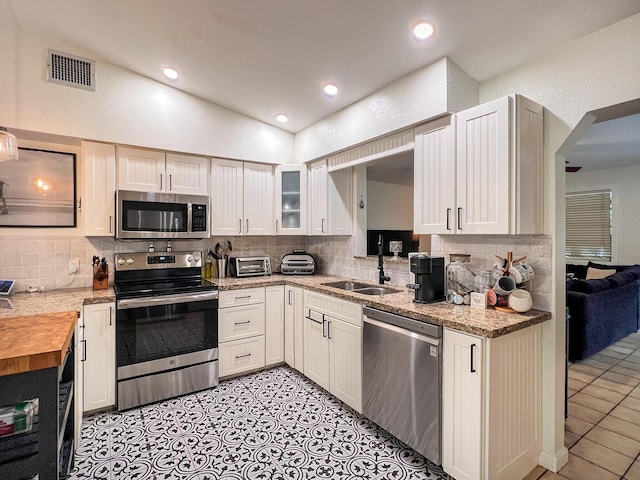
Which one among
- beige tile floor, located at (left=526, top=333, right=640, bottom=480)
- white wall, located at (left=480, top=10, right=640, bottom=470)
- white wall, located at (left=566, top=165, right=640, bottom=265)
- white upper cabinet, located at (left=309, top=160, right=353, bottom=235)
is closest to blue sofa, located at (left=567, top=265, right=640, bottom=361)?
beige tile floor, located at (left=526, top=333, right=640, bottom=480)

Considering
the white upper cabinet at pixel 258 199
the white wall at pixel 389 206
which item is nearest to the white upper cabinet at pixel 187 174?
the white upper cabinet at pixel 258 199

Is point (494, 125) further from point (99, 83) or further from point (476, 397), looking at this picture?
point (99, 83)

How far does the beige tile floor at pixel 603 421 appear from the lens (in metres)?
1.97

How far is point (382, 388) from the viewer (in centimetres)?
222

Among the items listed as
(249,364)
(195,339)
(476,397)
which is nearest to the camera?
(476,397)

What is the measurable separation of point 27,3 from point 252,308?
9.29 ft

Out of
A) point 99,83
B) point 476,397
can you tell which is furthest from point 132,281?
point 476,397

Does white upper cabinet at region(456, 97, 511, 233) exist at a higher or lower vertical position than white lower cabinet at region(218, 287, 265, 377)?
higher

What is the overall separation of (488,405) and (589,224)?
592 centimetres

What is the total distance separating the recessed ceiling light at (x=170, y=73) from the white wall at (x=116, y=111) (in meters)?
0.19

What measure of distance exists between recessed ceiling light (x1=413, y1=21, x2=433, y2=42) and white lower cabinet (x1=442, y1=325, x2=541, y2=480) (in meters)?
1.78

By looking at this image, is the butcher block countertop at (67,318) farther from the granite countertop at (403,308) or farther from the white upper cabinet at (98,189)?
the white upper cabinet at (98,189)

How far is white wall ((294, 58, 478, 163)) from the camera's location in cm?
221

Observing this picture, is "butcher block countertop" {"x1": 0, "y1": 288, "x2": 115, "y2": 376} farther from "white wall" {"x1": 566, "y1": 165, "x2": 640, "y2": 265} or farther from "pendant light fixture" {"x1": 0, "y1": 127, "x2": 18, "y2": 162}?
"white wall" {"x1": 566, "y1": 165, "x2": 640, "y2": 265}
